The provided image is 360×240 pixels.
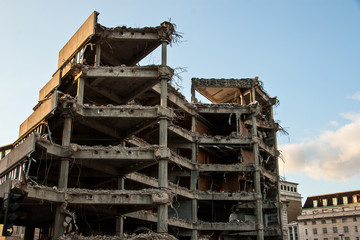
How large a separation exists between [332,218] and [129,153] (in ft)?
189

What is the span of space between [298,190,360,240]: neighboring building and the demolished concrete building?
29756 mm

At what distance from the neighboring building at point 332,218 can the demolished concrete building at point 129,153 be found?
2976 centimetres

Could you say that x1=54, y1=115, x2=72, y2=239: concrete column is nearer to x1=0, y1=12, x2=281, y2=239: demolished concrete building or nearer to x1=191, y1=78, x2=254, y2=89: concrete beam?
x1=0, y1=12, x2=281, y2=239: demolished concrete building

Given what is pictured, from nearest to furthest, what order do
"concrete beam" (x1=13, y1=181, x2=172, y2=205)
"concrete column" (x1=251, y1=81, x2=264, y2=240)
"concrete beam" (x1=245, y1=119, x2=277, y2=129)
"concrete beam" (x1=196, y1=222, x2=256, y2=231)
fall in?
"concrete beam" (x1=13, y1=181, x2=172, y2=205)
"concrete beam" (x1=196, y1=222, x2=256, y2=231)
"concrete column" (x1=251, y1=81, x2=264, y2=240)
"concrete beam" (x1=245, y1=119, x2=277, y2=129)

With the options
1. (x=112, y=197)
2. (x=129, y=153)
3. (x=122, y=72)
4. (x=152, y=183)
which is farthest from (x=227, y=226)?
(x=122, y=72)

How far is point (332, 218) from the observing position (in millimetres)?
77250

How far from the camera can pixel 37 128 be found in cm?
3159

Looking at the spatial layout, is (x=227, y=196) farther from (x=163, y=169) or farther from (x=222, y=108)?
(x=163, y=169)

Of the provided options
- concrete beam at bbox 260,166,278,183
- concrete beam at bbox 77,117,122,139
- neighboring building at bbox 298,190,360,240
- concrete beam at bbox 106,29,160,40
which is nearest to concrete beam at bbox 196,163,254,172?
concrete beam at bbox 260,166,278,183

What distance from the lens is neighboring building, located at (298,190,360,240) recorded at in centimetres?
7525

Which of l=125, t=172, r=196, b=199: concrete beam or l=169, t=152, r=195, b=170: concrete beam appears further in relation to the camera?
l=169, t=152, r=195, b=170: concrete beam

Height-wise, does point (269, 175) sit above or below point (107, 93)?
below

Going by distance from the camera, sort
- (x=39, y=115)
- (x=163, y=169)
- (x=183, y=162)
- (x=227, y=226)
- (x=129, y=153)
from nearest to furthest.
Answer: (x=129, y=153), (x=163, y=169), (x=39, y=115), (x=183, y=162), (x=227, y=226)

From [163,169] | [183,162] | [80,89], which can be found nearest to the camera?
[163,169]
